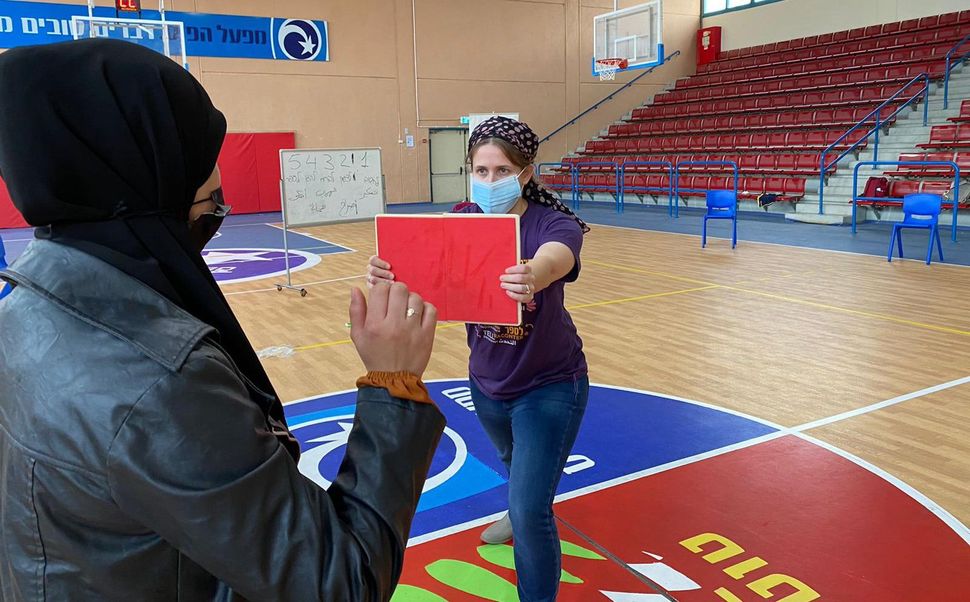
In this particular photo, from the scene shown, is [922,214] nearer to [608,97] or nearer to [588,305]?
[588,305]

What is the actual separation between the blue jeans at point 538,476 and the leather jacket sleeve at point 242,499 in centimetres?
127

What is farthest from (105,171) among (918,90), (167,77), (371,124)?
(371,124)

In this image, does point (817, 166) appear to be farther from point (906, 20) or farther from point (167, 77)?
point (167, 77)

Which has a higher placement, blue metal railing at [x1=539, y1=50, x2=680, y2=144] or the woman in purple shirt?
blue metal railing at [x1=539, y1=50, x2=680, y2=144]

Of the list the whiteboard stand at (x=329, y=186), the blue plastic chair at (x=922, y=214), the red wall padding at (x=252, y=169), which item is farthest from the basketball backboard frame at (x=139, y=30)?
the blue plastic chair at (x=922, y=214)

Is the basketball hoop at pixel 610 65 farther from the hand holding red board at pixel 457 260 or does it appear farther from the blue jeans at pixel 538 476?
the hand holding red board at pixel 457 260

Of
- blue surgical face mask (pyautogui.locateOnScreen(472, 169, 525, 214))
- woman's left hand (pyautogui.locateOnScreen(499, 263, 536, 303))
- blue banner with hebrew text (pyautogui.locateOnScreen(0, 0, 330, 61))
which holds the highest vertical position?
blue banner with hebrew text (pyautogui.locateOnScreen(0, 0, 330, 61))

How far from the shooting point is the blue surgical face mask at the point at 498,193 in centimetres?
250

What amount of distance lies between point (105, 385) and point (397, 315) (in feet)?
1.26

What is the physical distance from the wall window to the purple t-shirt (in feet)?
75.6

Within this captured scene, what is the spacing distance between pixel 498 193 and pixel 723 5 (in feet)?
79.9

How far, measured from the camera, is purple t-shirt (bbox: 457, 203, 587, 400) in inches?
91.4

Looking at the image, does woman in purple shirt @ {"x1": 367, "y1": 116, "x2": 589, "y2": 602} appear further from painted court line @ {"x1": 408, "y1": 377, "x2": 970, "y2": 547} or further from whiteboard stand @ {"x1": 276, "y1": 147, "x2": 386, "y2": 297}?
whiteboard stand @ {"x1": 276, "y1": 147, "x2": 386, "y2": 297}

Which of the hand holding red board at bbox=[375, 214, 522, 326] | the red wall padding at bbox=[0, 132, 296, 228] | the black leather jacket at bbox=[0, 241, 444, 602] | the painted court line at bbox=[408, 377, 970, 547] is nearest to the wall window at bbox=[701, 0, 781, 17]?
the red wall padding at bbox=[0, 132, 296, 228]
